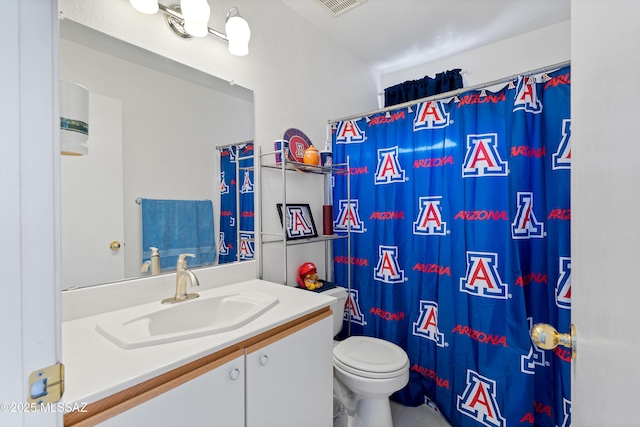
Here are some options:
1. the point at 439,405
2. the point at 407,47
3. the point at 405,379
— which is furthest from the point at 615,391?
the point at 407,47

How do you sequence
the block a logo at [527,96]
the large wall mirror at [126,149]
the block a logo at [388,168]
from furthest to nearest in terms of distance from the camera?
the block a logo at [388,168] < the block a logo at [527,96] < the large wall mirror at [126,149]

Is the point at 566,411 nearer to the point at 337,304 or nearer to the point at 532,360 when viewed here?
the point at 532,360

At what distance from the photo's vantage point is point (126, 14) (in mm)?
1160

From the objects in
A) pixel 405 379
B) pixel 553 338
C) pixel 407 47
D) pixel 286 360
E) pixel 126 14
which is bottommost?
pixel 405 379

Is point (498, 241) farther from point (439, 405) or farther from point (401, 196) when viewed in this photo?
point (439, 405)

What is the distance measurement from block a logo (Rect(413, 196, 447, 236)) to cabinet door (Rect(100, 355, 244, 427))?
52.7 inches

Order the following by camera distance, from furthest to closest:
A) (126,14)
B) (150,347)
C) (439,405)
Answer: (439,405), (126,14), (150,347)

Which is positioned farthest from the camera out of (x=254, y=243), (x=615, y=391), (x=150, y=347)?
(x=254, y=243)

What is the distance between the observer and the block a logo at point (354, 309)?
6.89ft

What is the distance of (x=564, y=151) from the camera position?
4.73 ft

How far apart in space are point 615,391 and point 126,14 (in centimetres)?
172

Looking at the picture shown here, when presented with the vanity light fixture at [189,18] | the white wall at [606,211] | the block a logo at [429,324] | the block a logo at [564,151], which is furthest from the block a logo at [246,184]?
the block a logo at [564,151]

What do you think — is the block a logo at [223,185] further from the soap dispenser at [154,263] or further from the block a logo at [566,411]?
the block a logo at [566,411]

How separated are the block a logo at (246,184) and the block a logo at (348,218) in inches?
30.5
